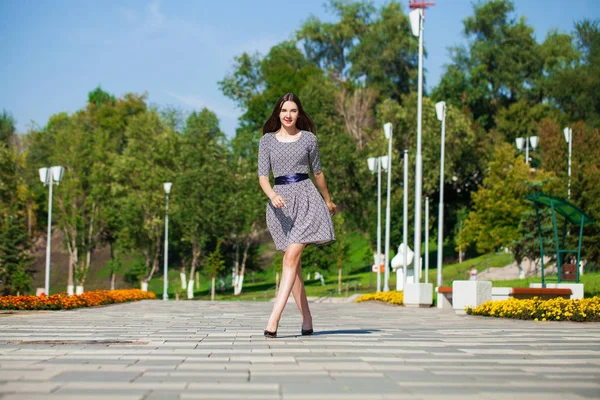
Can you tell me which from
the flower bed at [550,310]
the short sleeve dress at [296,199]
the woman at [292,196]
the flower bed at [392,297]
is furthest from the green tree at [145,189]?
the short sleeve dress at [296,199]

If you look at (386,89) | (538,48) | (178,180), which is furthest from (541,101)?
(178,180)

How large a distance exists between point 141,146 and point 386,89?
20.2 metres

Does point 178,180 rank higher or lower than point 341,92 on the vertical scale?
lower

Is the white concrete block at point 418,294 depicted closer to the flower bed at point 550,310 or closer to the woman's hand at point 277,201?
the flower bed at point 550,310

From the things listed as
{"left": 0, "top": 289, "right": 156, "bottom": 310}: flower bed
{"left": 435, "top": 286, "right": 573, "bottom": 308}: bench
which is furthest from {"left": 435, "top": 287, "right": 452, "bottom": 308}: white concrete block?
{"left": 0, "top": 289, "right": 156, "bottom": 310}: flower bed

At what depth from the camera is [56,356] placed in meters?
6.91

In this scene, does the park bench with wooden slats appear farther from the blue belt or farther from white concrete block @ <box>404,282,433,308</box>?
the blue belt

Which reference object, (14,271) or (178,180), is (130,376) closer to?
(14,271)

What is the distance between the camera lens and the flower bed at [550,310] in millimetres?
13531

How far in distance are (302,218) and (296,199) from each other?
0.67 feet

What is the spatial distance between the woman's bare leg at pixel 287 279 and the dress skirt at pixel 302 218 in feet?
0.32

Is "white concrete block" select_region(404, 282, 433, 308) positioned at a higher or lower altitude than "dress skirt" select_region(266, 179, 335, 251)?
lower

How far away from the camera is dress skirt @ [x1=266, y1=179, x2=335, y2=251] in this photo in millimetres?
8953

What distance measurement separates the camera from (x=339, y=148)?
64.2 meters
